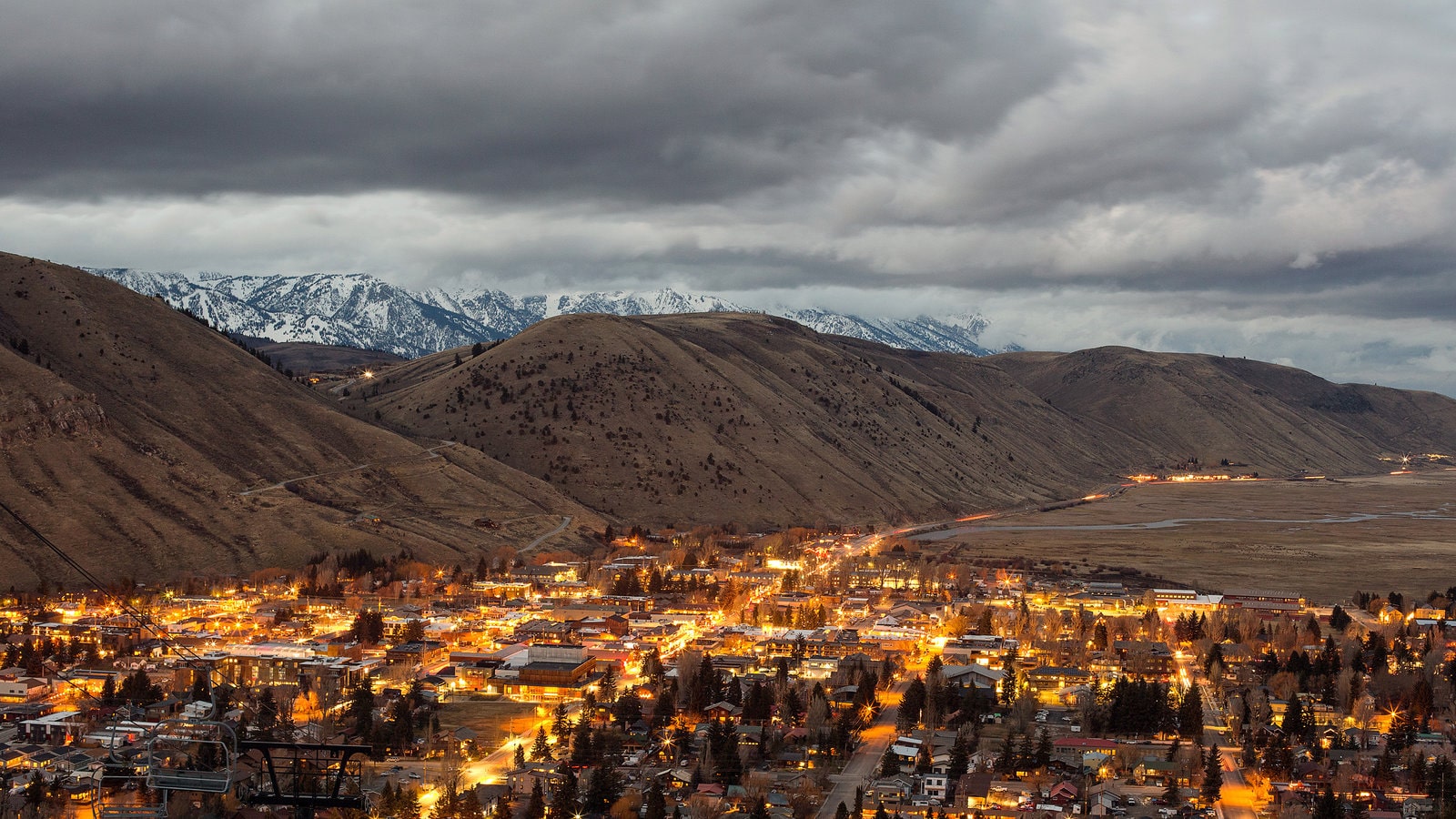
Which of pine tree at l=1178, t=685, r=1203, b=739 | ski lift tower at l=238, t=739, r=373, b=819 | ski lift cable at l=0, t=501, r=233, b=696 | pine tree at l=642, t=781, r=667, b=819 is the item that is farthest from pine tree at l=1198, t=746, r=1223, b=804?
ski lift cable at l=0, t=501, r=233, b=696

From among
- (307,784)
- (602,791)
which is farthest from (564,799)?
(307,784)

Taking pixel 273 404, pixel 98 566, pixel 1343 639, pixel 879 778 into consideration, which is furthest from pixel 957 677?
pixel 273 404

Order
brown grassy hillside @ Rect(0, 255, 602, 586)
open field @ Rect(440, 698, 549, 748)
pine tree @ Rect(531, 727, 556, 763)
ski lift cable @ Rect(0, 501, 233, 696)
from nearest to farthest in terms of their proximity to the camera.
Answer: pine tree @ Rect(531, 727, 556, 763)
open field @ Rect(440, 698, 549, 748)
ski lift cable @ Rect(0, 501, 233, 696)
brown grassy hillside @ Rect(0, 255, 602, 586)

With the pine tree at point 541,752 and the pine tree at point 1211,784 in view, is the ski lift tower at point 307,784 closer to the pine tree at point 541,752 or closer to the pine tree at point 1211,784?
the pine tree at point 541,752

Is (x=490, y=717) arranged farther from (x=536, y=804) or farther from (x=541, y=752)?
(x=536, y=804)

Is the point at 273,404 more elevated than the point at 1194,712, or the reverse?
the point at 273,404

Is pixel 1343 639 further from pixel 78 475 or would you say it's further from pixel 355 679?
pixel 78 475

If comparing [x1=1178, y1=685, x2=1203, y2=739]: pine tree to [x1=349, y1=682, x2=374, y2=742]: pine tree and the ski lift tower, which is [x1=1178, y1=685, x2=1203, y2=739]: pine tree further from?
the ski lift tower

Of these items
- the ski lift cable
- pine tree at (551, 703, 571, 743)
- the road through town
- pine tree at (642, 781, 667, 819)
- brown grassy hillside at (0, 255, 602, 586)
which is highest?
brown grassy hillside at (0, 255, 602, 586)

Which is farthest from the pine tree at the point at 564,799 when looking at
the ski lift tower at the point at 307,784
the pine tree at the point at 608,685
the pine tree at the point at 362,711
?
the pine tree at the point at 608,685
